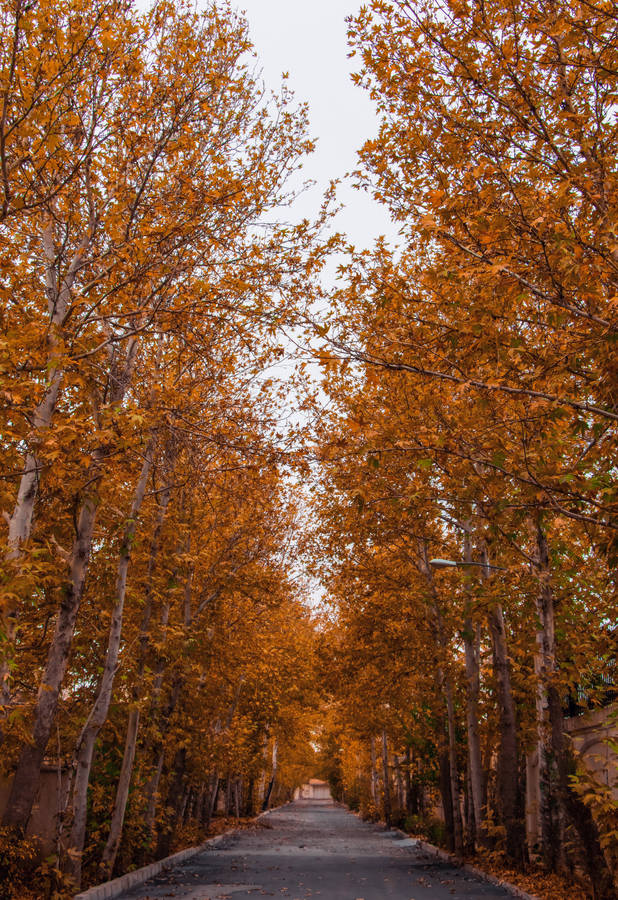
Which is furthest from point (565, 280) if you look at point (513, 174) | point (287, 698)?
point (287, 698)

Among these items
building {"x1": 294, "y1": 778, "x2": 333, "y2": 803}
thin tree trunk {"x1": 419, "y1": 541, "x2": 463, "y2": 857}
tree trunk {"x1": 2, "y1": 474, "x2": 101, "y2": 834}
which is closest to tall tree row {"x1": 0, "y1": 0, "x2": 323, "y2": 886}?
tree trunk {"x1": 2, "y1": 474, "x2": 101, "y2": 834}

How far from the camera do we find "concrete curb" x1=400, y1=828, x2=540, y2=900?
35.8 feet

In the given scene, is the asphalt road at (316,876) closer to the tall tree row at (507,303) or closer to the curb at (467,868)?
the curb at (467,868)

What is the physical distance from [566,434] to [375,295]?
3864mm

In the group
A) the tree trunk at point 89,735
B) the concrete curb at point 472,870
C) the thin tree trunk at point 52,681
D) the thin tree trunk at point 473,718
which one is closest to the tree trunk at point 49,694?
the thin tree trunk at point 52,681

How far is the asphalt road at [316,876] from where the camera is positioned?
1188 cm

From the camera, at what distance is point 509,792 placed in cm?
1389

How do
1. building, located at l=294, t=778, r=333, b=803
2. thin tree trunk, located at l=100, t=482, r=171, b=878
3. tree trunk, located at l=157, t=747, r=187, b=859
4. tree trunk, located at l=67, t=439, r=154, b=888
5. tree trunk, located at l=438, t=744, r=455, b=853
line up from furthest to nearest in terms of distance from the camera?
building, located at l=294, t=778, r=333, b=803 → tree trunk, located at l=438, t=744, r=455, b=853 → tree trunk, located at l=157, t=747, r=187, b=859 → thin tree trunk, located at l=100, t=482, r=171, b=878 → tree trunk, located at l=67, t=439, r=154, b=888

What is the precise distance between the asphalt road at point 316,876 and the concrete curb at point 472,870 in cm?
15

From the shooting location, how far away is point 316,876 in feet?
50.1

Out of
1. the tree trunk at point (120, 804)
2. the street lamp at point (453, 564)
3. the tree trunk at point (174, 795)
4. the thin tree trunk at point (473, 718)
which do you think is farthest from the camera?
the tree trunk at point (174, 795)

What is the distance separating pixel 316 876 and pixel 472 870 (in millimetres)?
3355

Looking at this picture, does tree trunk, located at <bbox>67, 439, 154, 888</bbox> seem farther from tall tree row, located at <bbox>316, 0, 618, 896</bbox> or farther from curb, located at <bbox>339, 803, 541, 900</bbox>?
curb, located at <bbox>339, 803, 541, 900</bbox>

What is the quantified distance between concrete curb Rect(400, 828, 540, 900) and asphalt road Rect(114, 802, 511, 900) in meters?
0.15
